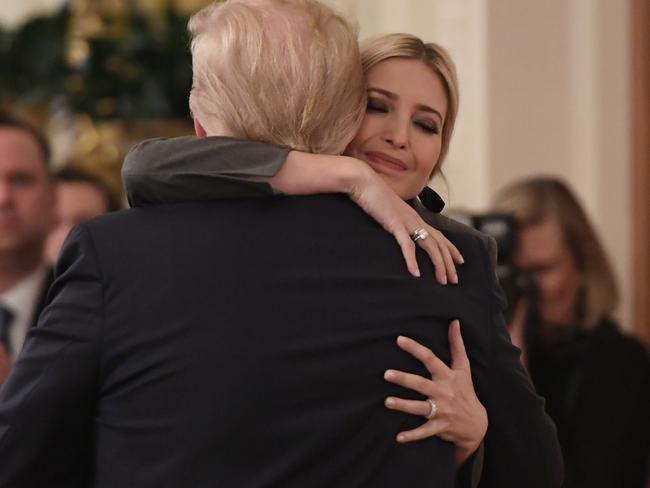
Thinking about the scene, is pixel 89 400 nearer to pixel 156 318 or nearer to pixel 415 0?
pixel 156 318

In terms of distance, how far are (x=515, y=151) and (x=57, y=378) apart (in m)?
3.60

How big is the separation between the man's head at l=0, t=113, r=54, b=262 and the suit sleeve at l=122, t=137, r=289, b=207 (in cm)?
185

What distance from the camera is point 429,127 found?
6.88ft

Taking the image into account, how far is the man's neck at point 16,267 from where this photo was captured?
11.5 ft

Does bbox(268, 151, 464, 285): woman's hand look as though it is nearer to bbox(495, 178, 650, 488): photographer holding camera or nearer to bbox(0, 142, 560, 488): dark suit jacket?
bbox(0, 142, 560, 488): dark suit jacket

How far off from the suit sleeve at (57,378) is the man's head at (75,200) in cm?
237

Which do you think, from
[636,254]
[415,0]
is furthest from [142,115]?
[636,254]

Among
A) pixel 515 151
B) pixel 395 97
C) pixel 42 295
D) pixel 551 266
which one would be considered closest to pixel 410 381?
pixel 395 97

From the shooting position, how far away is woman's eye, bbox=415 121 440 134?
2.09 m

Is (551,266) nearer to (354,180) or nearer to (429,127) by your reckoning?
(429,127)

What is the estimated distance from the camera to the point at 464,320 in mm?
1814

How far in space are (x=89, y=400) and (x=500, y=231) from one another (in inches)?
76.1

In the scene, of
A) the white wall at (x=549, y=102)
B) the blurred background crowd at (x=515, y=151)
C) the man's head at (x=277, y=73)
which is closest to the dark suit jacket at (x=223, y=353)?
the man's head at (x=277, y=73)

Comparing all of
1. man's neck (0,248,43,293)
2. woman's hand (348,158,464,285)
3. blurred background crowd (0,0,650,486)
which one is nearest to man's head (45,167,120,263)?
blurred background crowd (0,0,650,486)
